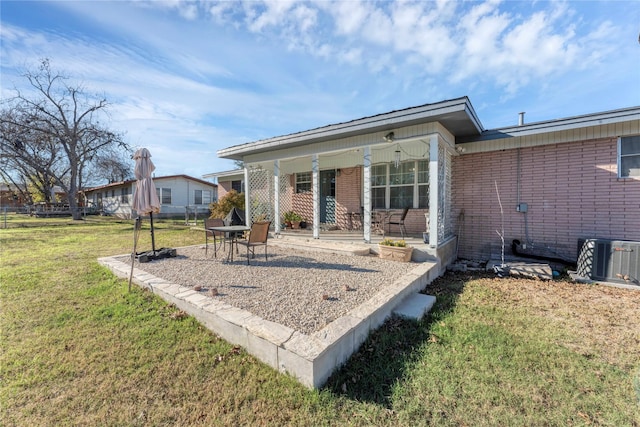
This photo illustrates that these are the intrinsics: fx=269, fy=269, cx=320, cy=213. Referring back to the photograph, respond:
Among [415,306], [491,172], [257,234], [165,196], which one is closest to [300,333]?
[415,306]

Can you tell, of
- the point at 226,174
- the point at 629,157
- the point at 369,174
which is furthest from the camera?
the point at 226,174

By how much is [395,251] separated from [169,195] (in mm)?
23286

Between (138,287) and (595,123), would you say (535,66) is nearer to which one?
(595,123)

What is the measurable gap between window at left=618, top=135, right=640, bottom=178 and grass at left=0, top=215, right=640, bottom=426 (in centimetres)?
297

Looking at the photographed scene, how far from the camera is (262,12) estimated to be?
21.3ft

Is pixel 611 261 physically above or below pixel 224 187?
below

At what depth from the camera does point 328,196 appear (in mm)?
10023

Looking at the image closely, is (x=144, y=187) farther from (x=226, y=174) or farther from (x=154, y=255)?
(x=226, y=174)

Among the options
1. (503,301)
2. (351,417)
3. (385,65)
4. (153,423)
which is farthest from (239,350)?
(385,65)

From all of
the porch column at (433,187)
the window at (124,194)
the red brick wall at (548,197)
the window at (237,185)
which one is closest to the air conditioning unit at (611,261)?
the red brick wall at (548,197)

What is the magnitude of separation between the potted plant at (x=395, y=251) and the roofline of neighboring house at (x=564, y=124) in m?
3.36

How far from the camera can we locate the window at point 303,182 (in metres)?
10.4

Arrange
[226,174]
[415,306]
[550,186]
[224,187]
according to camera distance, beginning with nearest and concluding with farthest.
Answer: [415,306]
[550,186]
[226,174]
[224,187]

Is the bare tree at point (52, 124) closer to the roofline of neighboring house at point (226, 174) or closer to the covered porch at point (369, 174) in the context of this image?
the roofline of neighboring house at point (226, 174)
